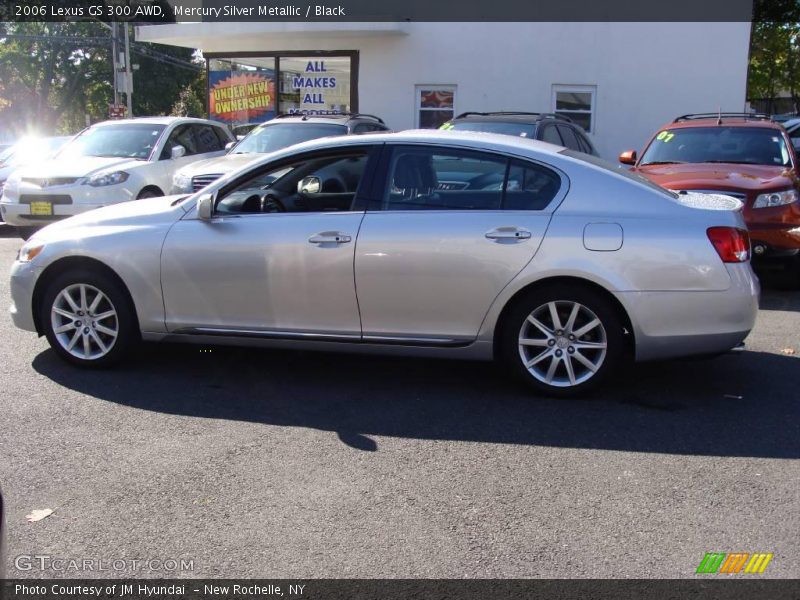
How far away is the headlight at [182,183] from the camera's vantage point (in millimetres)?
10297

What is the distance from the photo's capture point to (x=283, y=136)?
11836 millimetres

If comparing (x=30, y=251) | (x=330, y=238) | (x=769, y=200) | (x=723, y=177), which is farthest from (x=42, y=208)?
(x=769, y=200)

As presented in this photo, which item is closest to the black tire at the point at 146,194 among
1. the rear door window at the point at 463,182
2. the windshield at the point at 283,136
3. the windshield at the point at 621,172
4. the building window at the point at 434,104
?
the windshield at the point at 283,136

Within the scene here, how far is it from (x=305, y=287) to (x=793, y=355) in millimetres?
3746

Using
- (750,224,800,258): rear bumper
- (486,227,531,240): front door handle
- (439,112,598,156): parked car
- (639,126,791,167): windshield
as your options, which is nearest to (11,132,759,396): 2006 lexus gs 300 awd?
(486,227,531,240): front door handle

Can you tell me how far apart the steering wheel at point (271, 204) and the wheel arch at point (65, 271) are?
1076 mm

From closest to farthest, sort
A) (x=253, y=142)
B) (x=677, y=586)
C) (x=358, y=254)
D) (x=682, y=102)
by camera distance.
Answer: (x=677, y=586)
(x=358, y=254)
(x=253, y=142)
(x=682, y=102)

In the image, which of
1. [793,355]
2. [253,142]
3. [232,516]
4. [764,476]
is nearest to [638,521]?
[764,476]

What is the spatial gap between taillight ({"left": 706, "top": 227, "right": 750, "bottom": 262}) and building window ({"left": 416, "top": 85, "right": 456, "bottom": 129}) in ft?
45.0

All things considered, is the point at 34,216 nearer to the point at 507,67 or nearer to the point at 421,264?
the point at 421,264

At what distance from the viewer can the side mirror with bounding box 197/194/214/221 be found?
5.52m

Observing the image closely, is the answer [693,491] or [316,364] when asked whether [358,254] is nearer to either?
[316,364]

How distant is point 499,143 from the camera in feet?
17.8

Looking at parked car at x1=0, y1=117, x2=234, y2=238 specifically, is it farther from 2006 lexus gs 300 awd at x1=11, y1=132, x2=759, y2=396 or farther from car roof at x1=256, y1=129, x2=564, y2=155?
car roof at x1=256, y1=129, x2=564, y2=155
